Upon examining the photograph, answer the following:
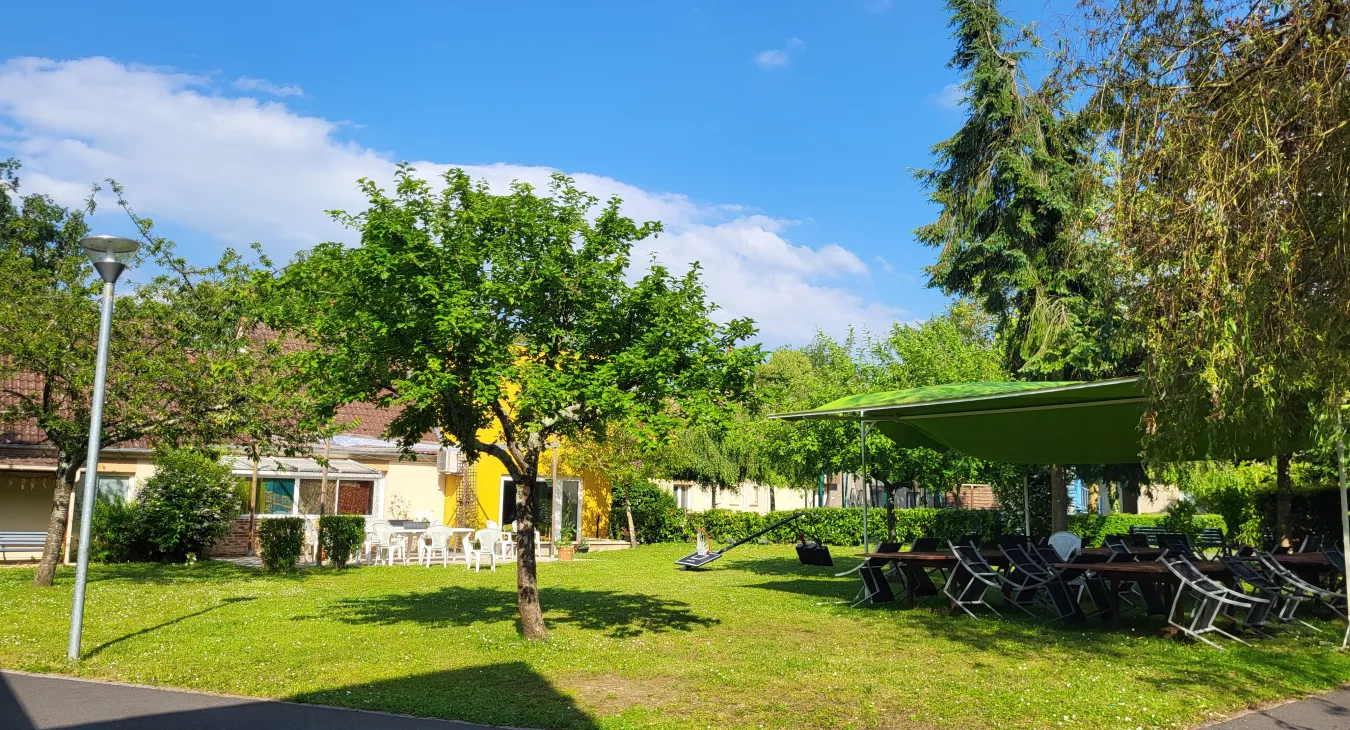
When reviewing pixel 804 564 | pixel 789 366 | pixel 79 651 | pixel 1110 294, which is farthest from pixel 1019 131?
pixel 789 366

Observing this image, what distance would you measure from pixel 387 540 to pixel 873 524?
1389 cm

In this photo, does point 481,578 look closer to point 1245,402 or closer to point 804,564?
point 804,564

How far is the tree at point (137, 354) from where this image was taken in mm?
13508

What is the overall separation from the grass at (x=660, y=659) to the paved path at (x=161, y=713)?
274 millimetres

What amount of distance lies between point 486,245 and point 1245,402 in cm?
675

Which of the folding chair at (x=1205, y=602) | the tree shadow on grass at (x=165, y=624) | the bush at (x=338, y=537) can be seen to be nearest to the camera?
the tree shadow on grass at (x=165, y=624)

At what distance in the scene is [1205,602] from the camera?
955cm

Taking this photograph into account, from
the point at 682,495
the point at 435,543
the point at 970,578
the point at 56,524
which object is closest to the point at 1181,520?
the point at 970,578

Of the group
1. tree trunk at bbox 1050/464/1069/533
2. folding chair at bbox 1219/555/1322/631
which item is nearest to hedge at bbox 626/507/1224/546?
tree trunk at bbox 1050/464/1069/533

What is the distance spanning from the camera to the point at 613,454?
25.2 m

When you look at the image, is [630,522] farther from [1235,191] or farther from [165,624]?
[1235,191]

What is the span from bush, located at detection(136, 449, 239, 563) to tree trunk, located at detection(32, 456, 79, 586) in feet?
13.2

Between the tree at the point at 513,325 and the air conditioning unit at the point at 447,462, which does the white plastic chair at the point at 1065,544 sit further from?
the air conditioning unit at the point at 447,462

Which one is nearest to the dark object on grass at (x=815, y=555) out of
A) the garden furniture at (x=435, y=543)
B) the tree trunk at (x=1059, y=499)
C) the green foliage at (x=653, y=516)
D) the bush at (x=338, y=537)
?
the tree trunk at (x=1059, y=499)
